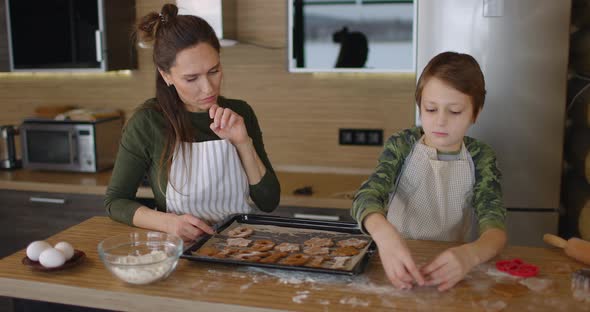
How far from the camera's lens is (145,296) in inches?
45.8

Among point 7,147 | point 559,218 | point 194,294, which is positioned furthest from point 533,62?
point 7,147

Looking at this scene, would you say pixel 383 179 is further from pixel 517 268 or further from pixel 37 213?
pixel 37 213

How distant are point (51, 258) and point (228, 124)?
546 mm

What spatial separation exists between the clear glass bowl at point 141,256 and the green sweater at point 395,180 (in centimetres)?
44

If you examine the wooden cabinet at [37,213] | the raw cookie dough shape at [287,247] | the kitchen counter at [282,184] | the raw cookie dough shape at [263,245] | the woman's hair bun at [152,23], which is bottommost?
the wooden cabinet at [37,213]

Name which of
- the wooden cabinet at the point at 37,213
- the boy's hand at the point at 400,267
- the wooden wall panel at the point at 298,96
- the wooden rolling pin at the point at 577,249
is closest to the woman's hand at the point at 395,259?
the boy's hand at the point at 400,267

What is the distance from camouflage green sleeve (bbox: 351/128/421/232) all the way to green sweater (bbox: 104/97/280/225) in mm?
369

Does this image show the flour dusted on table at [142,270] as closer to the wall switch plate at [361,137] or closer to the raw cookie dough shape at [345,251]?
the raw cookie dough shape at [345,251]

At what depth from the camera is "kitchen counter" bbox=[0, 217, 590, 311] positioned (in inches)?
43.9

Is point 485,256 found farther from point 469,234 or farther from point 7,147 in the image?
point 7,147

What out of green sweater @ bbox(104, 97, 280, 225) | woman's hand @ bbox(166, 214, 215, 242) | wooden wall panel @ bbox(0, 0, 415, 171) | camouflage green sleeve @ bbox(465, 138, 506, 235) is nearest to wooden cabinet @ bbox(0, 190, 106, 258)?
wooden wall panel @ bbox(0, 0, 415, 171)

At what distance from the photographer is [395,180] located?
1.69m

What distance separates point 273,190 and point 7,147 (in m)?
2.08

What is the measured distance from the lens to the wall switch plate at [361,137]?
2982mm
